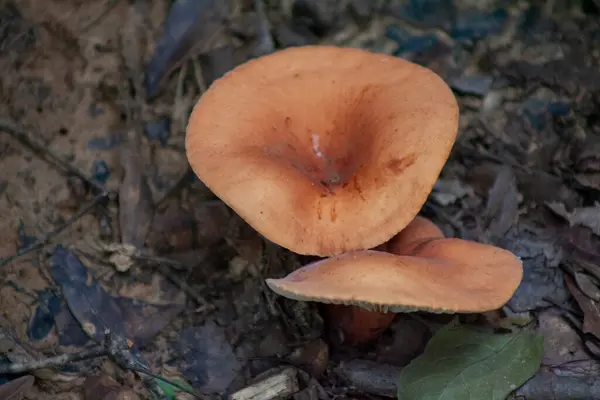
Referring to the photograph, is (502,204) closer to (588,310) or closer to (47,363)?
(588,310)

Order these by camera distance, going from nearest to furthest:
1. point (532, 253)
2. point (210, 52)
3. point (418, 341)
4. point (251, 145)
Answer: point (251, 145) → point (418, 341) → point (532, 253) → point (210, 52)

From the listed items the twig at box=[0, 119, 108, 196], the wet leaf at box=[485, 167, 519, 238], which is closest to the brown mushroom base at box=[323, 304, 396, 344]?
the wet leaf at box=[485, 167, 519, 238]

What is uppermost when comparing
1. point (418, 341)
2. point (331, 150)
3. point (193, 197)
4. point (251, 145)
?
point (251, 145)

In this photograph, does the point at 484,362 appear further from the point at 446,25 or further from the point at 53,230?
the point at 446,25

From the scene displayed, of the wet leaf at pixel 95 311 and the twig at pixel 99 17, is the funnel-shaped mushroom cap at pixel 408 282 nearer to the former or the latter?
the wet leaf at pixel 95 311

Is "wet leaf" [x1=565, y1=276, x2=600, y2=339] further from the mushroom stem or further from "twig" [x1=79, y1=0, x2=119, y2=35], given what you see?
"twig" [x1=79, y1=0, x2=119, y2=35]

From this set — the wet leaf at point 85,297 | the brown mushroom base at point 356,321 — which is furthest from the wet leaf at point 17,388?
the brown mushroom base at point 356,321

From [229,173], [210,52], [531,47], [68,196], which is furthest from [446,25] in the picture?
[68,196]

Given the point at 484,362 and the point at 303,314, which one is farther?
the point at 303,314
